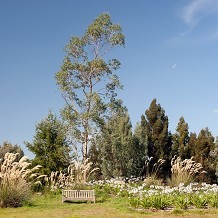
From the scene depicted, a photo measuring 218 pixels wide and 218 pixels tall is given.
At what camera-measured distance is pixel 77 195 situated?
13.1m

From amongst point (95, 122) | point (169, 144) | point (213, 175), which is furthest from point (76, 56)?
point (213, 175)

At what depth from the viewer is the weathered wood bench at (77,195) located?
513 inches

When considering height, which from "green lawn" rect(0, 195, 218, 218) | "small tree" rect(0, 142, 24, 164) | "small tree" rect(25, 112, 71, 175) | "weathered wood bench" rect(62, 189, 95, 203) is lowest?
"green lawn" rect(0, 195, 218, 218)

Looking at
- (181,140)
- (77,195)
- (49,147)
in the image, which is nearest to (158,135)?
Result: (181,140)

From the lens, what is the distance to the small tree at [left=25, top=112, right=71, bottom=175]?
1725 centimetres

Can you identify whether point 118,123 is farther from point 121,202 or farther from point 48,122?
point 121,202

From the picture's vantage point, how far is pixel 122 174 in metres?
21.7

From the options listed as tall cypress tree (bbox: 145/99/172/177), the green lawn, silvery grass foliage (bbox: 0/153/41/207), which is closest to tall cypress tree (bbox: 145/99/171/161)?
tall cypress tree (bbox: 145/99/172/177)

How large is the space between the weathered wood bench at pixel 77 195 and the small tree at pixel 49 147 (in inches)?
161

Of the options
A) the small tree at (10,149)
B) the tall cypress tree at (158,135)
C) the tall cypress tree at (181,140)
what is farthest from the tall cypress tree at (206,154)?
the small tree at (10,149)

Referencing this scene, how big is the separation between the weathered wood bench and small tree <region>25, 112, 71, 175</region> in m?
4.09

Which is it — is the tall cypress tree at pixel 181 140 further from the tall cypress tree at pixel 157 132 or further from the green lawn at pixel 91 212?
the green lawn at pixel 91 212

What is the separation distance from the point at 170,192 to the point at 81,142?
8941mm

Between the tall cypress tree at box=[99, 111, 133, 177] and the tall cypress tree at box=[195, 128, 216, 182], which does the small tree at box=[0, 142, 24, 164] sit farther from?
the tall cypress tree at box=[195, 128, 216, 182]
